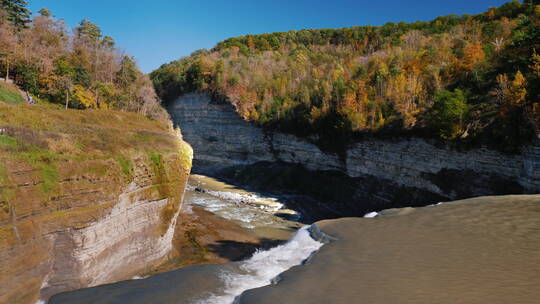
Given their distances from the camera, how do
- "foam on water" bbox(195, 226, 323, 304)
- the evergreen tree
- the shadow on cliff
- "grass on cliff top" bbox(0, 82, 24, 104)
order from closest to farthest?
"foam on water" bbox(195, 226, 323, 304), the shadow on cliff, "grass on cliff top" bbox(0, 82, 24, 104), the evergreen tree

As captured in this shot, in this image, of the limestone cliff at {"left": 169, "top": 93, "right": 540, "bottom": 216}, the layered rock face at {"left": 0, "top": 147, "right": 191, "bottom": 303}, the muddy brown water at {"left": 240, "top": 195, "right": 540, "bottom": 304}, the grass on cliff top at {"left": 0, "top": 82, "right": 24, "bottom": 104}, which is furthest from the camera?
the limestone cliff at {"left": 169, "top": 93, "right": 540, "bottom": 216}

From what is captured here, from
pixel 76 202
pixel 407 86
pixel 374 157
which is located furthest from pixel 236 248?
pixel 407 86

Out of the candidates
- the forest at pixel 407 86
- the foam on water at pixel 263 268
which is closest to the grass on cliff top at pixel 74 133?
the foam on water at pixel 263 268

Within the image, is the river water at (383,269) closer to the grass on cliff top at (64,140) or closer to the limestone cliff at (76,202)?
the limestone cliff at (76,202)

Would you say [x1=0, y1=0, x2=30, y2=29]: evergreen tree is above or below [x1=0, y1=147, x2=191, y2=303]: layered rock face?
above

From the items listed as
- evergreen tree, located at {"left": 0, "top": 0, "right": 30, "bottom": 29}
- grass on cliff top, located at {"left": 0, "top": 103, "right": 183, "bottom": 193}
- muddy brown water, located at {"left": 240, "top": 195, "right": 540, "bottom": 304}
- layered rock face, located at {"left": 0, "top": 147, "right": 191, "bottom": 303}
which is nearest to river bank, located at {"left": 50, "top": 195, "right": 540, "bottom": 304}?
muddy brown water, located at {"left": 240, "top": 195, "right": 540, "bottom": 304}

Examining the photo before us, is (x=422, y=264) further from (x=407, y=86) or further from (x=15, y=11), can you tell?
(x=15, y=11)

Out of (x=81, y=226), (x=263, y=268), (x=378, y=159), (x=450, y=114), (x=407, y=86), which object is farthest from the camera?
(x=407, y=86)

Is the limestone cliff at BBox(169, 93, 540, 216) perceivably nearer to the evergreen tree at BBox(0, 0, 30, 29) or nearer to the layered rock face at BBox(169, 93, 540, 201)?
the layered rock face at BBox(169, 93, 540, 201)
